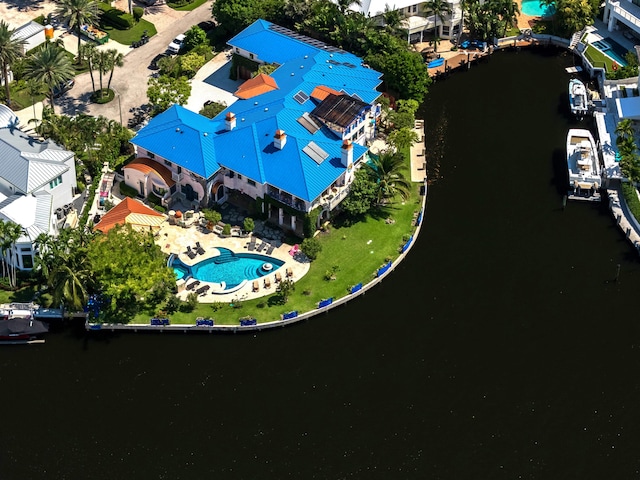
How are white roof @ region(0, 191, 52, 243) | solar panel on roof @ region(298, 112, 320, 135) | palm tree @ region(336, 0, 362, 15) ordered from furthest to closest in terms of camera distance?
palm tree @ region(336, 0, 362, 15)
solar panel on roof @ region(298, 112, 320, 135)
white roof @ region(0, 191, 52, 243)

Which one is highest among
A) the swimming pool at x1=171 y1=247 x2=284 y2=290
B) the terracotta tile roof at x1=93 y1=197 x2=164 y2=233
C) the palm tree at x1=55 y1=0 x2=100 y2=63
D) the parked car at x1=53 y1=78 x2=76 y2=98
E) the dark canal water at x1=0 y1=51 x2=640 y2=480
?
the palm tree at x1=55 y1=0 x2=100 y2=63

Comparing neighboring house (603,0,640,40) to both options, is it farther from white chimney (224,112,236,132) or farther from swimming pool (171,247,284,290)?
swimming pool (171,247,284,290)

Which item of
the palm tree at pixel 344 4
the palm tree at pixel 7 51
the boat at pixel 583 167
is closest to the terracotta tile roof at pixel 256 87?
the palm tree at pixel 344 4

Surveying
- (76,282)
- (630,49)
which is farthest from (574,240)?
(76,282)

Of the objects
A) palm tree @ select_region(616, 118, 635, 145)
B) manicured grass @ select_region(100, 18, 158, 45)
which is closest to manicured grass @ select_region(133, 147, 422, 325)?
palm tree @ select_region(616, 118, 635, 145)

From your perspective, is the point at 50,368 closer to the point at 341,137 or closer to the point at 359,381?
the point at 359,381

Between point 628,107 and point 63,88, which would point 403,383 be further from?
point 63,88

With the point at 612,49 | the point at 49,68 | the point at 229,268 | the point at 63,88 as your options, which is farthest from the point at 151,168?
the point at 612,49
